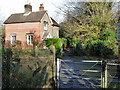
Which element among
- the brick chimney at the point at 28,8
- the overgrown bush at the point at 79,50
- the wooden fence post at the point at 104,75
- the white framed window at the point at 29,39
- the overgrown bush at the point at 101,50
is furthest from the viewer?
the brick chimney at the point at 28,8

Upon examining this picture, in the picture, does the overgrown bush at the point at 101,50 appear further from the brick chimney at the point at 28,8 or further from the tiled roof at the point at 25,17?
the brick chimney at the point at 28,8

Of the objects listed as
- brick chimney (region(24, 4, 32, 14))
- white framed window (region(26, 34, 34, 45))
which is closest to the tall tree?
white framed window (region(26, 34, 34, 45))

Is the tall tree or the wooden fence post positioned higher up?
the tall tree

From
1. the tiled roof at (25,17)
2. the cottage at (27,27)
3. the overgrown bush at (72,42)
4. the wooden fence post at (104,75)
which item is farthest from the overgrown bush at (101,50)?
the tiled roof at (25,17)

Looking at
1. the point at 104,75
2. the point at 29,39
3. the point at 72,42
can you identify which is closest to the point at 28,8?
the point at 29,39

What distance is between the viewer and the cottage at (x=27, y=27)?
722 inches

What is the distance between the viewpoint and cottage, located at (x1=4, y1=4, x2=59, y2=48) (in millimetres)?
18341

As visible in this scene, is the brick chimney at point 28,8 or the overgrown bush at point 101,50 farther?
the brick chimney at point 28,8

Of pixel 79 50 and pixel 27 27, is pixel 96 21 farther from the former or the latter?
pixel 27 27

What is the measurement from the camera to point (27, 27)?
736 inches

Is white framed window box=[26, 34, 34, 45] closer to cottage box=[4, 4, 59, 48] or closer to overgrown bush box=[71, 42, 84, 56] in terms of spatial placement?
cottage box=[4, 4, 59, 48]

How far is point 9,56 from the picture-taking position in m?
4.38

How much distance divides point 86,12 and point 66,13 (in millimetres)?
3064

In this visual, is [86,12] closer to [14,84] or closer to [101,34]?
[101,34]
